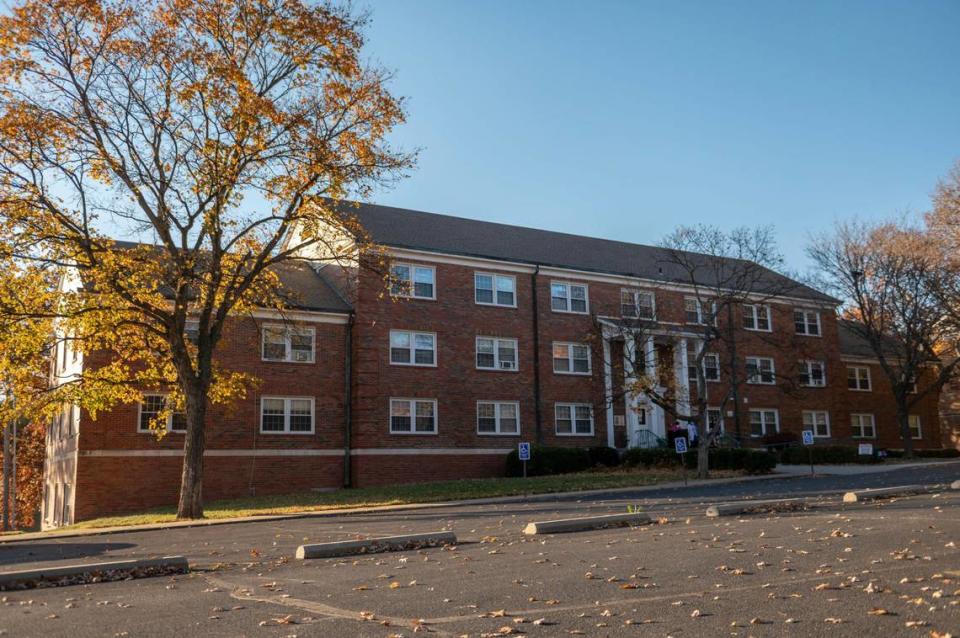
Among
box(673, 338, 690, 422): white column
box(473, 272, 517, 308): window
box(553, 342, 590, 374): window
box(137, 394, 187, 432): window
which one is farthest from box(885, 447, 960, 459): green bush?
box(137, 394, 187, 432): window

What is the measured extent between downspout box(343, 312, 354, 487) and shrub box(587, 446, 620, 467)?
30.9 feet

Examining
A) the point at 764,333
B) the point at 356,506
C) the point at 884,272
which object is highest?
the point at 884,272

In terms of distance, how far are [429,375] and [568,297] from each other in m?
7.73

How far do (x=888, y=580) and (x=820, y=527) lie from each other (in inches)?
195

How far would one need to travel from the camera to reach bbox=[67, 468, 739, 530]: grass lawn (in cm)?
2236

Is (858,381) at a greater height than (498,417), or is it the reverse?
(858,381)

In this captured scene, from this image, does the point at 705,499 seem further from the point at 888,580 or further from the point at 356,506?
the point at 888,580

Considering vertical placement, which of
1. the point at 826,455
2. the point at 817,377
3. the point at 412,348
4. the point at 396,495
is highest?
the point at 412,348

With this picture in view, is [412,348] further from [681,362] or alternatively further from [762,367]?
[762,367]

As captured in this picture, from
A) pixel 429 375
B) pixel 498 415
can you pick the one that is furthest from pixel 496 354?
pixel 429 375

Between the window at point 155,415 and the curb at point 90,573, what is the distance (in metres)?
18.2

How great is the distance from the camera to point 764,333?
42.7 metres

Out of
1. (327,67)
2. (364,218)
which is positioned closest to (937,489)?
(327,67)

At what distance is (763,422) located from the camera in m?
41.4
